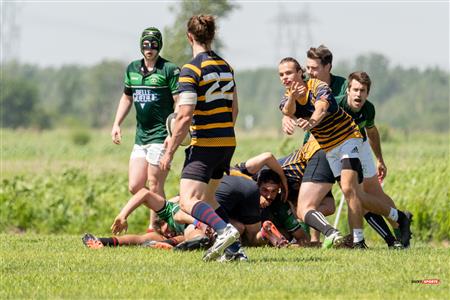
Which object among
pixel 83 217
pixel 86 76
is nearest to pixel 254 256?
pixel 83 217

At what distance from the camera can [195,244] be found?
11664mm

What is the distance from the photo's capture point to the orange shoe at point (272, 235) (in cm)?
1256

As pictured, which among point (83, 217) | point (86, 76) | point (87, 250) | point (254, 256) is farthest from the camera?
point (86, 76)

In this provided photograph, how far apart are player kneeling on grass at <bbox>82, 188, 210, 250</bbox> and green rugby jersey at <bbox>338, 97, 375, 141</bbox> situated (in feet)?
7.29

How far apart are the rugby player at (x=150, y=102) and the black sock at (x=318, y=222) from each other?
178cm

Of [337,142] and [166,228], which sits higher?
[337,142]

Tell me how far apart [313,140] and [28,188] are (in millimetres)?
6545

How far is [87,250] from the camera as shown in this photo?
11727 millimetres

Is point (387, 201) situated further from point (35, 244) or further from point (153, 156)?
point (35, 244)

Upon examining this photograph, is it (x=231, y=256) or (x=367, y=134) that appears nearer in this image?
(x=231, y=256)

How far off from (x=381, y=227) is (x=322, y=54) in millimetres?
2230

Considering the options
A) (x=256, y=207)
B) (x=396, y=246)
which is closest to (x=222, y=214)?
(x=256, y=207)

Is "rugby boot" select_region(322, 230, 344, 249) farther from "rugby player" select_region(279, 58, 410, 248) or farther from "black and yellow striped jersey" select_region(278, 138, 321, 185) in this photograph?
"black and yellow striped jersey" select_region(278, 138, 321, 185)

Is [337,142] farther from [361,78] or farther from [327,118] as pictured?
[361,78]
